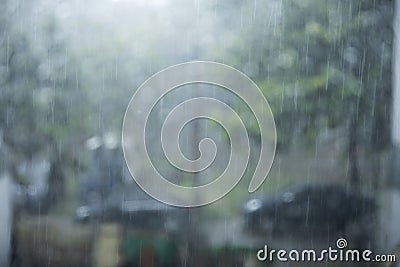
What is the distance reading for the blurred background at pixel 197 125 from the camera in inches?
83.4

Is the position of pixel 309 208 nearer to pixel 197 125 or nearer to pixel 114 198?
pixel 197 125

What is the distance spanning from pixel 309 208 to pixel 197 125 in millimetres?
428

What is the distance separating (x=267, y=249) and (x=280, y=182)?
0.69 ft

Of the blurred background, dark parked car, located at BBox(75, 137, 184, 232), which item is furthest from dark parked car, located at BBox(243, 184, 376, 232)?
Answer: dark parked car, located at BBox(75, 137, 184, 232)

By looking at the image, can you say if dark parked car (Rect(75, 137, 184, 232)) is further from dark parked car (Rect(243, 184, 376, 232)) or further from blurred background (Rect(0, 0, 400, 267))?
dark parked car (Rect(243, 184, 376, 232))

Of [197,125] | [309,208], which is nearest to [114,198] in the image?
[197,125]

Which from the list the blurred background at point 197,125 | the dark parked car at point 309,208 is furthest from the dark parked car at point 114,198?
the dark parked car at point 309,208

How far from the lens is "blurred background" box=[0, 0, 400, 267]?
2119mm

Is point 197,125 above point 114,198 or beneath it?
above

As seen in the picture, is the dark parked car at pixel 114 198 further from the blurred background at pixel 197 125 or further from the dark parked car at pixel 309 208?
the dark parked car at pixel 309 208

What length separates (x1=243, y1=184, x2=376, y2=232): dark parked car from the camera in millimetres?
2121

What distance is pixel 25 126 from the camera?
2139mm

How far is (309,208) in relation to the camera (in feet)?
7.01

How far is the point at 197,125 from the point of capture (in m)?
2.12
